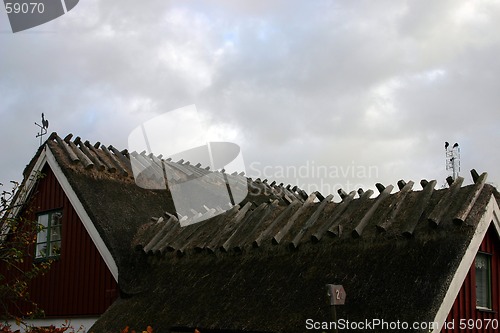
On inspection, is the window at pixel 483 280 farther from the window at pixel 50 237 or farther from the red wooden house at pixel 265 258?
the window at pixel 50 237

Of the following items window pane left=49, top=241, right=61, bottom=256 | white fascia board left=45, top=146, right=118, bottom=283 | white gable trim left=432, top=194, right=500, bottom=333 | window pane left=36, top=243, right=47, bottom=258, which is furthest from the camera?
window pane left=36, top=243, right=47, bottom=258

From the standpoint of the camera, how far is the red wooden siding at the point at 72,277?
15.8 meters

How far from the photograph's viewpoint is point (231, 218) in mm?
15289

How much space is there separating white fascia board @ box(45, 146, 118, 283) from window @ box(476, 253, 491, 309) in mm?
7957

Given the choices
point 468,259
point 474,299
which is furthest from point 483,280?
point 468,259

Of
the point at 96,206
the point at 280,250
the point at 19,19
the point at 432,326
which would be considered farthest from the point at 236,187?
the point at 432,326

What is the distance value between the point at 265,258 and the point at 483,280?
13.6 ft

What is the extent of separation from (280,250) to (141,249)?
401 centimetres

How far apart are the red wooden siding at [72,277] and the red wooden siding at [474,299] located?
781cm

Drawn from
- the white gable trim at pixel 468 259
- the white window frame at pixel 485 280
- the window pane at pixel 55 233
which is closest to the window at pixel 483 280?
the white window frame at pixel 485 280

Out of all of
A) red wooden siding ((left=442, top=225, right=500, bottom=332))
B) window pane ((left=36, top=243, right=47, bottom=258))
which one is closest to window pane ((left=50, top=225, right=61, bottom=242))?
window pane ((left=36, top=243, right=47, bottom=258))

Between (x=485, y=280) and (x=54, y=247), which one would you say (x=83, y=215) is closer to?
(x=54, y=247)

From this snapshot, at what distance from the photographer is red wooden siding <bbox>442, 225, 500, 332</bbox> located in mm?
11312

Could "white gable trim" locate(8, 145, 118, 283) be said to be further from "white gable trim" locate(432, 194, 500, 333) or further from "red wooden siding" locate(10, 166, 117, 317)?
"white gable trim" locate(432, 194, 500, 333)
